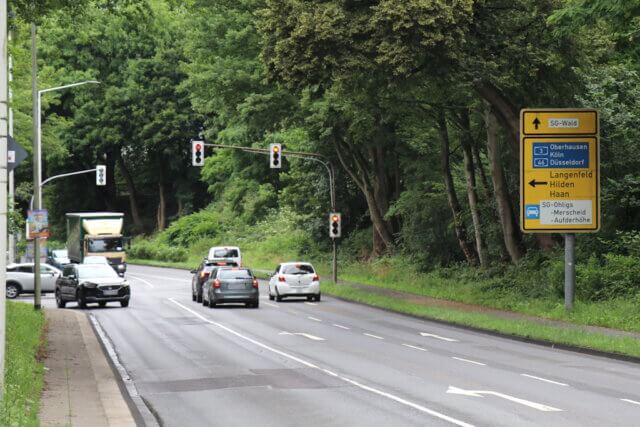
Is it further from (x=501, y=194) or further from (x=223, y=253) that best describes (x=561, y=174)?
(x=223, y=253)

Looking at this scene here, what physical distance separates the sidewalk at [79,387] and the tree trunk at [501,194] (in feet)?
53.8

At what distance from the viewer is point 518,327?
2731cm

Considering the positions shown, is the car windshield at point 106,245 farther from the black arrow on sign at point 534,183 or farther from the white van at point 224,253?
the black arrow on sign at point 534,183

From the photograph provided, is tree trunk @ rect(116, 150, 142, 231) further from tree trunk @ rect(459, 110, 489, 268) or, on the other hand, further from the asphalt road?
the asphalt road

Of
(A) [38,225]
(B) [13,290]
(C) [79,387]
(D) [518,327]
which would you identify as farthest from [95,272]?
(C) [79,387]

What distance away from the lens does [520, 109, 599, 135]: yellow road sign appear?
29188mm

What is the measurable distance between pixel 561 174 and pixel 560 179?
5.7 inches

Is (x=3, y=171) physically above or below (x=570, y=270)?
above

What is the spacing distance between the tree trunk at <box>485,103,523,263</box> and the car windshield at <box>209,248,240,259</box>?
2625cm

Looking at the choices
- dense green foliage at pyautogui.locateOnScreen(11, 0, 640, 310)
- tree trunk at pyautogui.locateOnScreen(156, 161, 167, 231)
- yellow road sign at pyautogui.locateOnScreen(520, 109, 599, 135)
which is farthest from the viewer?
tree trunk at pyautogui.locateOnScreen(156, 161, 167, 231)

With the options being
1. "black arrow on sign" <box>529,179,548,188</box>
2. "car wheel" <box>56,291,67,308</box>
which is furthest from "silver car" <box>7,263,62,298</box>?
"black arrow on sign" <box>529,179,548,188</box>

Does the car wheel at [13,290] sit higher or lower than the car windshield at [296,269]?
lower

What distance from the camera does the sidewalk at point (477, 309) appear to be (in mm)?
26445

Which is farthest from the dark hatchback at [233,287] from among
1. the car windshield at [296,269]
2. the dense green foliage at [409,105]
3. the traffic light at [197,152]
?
the traffic light at [197,152]
